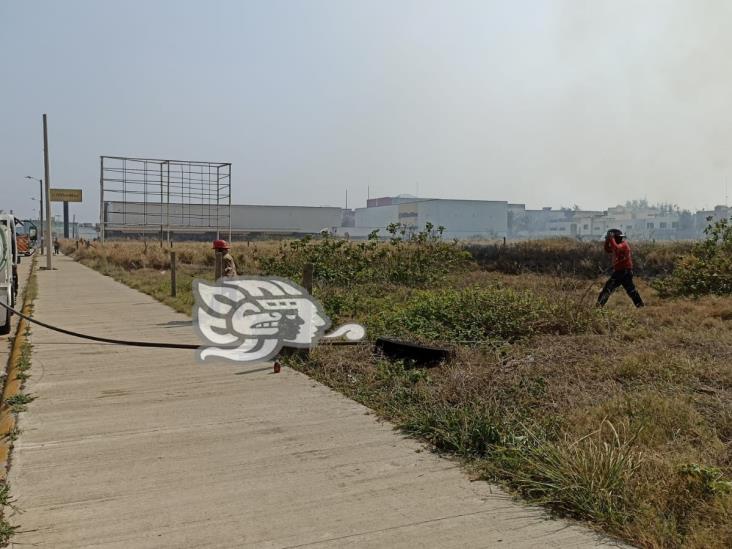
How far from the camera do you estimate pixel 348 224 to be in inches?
6166

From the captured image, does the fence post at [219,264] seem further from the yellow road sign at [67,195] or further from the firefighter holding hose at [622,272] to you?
the yellow road sign at [67,195]

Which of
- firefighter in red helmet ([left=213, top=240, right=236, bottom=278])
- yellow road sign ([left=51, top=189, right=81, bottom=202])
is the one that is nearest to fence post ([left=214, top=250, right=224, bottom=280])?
firefighter in red helmet ([left=213, top=240, right=236, bottom=278])

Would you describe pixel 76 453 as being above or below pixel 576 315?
below

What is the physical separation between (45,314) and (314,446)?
→ 9727 millimetres

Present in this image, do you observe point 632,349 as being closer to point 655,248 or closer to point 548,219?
point 655,248

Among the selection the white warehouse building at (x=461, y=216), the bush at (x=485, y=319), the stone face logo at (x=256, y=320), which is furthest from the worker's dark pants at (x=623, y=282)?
the white warehouse building at (x=461, y=216)

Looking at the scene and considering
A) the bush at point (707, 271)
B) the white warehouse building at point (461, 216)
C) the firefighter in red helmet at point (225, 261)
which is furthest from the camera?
the white warehouse building at point (461, 216)

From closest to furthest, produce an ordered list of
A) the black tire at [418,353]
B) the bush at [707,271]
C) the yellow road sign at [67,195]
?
the black tire at [418,353]
the bush at [707,271]
the yellow road sign at [67,195]

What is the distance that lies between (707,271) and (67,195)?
58877 millimetres

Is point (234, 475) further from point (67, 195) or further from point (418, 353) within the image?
point (67, 195)

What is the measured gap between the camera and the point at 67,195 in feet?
203

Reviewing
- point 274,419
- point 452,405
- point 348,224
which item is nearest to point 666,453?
point 452,405

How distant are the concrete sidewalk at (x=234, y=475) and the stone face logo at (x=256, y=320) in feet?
4.01

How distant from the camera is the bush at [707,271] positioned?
46.6ft
